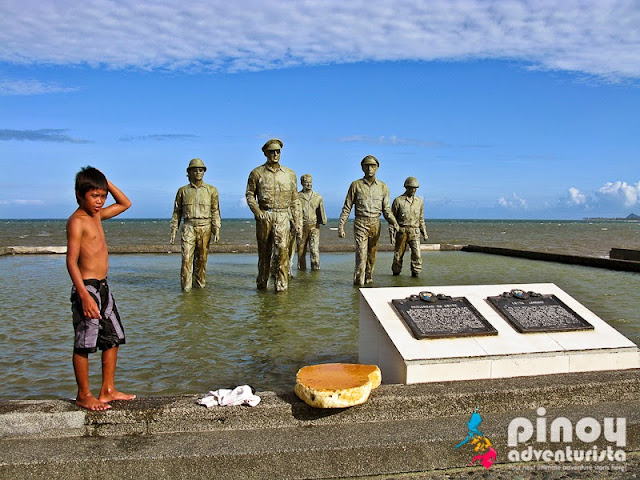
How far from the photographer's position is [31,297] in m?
9.88

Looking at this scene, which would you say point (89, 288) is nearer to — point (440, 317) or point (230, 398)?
point (230, 398)

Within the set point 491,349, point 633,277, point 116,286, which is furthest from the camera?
point 633,277

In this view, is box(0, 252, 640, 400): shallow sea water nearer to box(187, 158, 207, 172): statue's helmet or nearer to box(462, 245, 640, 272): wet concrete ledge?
box(462, 245, 640, 272): wet concrete ledge

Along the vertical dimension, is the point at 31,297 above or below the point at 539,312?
below

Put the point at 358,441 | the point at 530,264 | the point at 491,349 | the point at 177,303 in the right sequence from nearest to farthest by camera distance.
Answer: the point at 358,441 → the point at 491,349 → the point at 177,303 → the point at 530,264

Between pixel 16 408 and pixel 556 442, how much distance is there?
3.42 metres

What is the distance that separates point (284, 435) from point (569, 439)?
1845 millimetres

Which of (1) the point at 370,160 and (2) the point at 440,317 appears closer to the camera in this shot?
(2) the point at 440,317

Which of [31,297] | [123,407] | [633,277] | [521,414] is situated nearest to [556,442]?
[521,414]

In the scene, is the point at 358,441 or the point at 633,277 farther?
the point at 633,277

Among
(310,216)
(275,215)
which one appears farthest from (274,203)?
(310,216)

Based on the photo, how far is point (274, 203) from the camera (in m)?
9.98

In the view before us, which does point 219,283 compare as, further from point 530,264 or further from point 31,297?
point 530,264

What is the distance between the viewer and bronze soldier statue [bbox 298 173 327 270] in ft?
48.5
